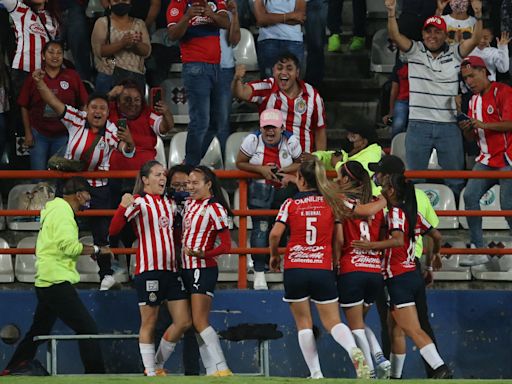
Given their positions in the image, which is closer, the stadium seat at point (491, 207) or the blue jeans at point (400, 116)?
the stadium seat at point (491, 207)

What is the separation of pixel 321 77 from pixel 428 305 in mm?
3398

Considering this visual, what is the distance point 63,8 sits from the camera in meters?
16.9

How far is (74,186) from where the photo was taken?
43.8 ft

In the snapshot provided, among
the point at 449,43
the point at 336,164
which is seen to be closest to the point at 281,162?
the point at 336,164

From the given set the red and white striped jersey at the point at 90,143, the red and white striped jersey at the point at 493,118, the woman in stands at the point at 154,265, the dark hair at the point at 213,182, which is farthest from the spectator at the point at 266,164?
the red and white striped jersey at the point at 493,118

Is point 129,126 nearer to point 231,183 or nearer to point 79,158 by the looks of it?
point 79,158

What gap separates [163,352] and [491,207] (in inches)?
158

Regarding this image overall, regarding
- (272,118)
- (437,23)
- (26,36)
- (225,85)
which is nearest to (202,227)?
(272,118)

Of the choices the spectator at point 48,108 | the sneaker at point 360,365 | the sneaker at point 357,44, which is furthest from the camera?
the sneaker at point 357,44

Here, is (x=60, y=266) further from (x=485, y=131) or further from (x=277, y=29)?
(x=485, y=131)

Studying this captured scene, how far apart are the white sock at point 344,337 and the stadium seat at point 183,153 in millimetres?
3610

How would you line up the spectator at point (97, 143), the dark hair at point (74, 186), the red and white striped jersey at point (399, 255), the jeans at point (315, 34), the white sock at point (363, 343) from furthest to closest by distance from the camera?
the jeans at point (315, 34) < the spectator at point (97, 143) < the dark hair at point (74, 186) < the red and white striped jersey at point (399, 255) < the white sock at point (363, 343)

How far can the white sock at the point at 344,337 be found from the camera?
12.4m

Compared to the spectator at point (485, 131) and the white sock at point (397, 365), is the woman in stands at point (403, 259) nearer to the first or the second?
the white sock at point (397, 365)
